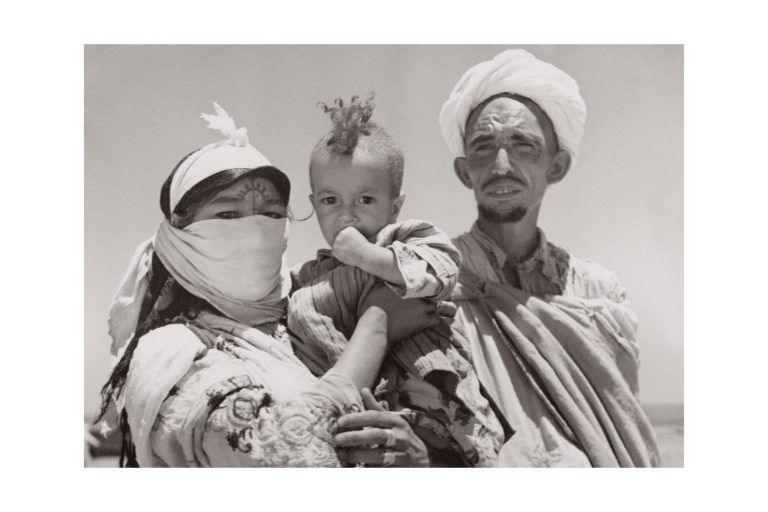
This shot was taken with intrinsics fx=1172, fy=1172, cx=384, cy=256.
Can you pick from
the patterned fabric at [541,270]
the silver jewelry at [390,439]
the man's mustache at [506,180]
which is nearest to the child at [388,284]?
the silver jewelry at [390,439]

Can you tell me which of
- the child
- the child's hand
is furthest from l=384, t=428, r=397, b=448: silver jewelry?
the child's hand

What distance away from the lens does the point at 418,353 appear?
13.8 feet

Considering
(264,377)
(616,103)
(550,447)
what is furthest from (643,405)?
(264,377)

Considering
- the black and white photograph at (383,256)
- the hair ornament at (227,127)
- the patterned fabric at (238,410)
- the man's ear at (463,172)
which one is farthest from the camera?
the man's ear at (463,172)

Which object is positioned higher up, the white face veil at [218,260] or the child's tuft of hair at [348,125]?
the child's tuft of hair at [348,125]

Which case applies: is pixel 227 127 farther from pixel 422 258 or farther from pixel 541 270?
pixel 541 270

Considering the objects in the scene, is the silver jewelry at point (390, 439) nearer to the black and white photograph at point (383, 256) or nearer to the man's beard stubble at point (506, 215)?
the black and white photograph at point (383, 256)

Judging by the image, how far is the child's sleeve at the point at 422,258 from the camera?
418 centimetres

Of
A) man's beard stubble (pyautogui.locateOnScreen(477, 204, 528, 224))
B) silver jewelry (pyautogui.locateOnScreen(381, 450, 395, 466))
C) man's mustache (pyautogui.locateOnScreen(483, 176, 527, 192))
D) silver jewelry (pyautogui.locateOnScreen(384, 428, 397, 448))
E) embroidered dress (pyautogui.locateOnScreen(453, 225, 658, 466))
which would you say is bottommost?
silver jewelry (pyautogui.locateOnScreen(381, 450, 395, 466))

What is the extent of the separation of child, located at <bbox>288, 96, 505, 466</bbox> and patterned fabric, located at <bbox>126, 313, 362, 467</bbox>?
0.16 metres

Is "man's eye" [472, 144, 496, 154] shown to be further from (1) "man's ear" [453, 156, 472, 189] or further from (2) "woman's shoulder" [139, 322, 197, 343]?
(2) "woman's shoulder" [139, 322, 197, 343]

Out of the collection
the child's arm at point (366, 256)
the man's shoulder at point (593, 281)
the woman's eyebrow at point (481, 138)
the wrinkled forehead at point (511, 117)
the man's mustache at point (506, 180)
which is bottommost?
the man's shoulder at point (593, 281)

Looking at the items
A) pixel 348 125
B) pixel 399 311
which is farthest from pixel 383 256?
pixel 348 125

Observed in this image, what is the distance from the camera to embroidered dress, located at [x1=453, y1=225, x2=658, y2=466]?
438cm
